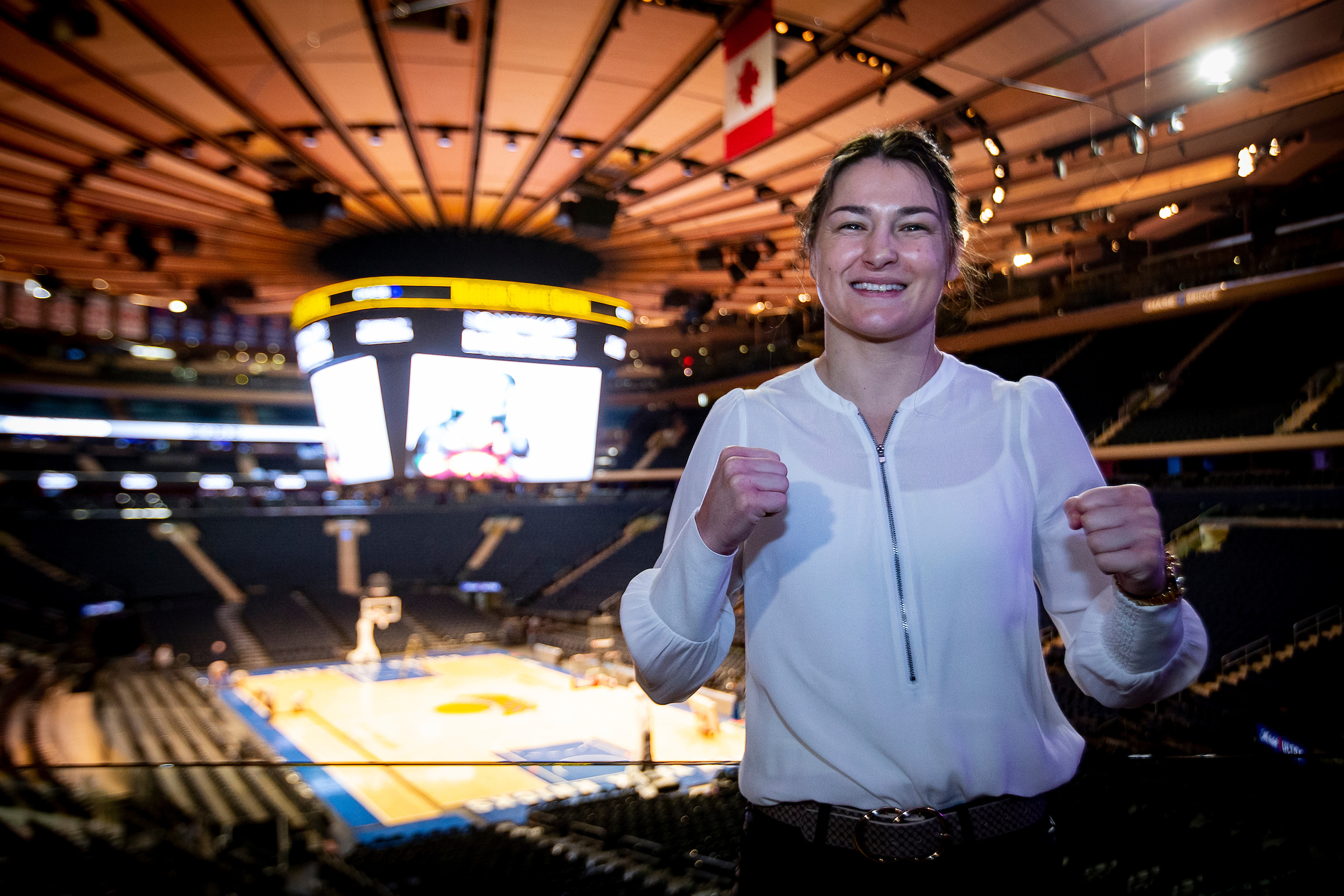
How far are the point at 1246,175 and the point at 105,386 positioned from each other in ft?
82.8

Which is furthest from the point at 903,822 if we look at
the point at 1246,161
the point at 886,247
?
the point at 1246,161

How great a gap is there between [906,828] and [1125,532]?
19.1 inches

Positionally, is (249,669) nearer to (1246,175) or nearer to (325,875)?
(325,875)

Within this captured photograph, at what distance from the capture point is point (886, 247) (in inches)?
44.7

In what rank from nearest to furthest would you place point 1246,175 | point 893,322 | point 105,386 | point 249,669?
1. point 893,322
2. point 1246,175
3. point 249,669
4. point 105,386

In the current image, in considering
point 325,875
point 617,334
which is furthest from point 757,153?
point 325,875

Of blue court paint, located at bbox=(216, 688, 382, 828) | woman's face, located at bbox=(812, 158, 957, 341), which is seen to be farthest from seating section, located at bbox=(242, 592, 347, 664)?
woman's face, located at bbox=(812, 158, 957, 341)

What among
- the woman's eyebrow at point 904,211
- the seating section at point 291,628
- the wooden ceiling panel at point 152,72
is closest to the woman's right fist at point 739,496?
the woman's eyebrow at point 904,211

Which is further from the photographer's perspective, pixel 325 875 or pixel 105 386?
pixel 105 386

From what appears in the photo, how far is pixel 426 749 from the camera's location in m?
12.0

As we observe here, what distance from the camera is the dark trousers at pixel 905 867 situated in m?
1.09

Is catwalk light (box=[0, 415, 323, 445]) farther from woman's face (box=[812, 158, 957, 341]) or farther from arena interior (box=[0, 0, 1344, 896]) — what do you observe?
woman's face (box=[812, 158, 957, 341])

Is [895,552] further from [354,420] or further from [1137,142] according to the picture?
[354,420]

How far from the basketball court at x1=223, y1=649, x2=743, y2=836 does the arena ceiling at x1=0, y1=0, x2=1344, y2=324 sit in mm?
5023
